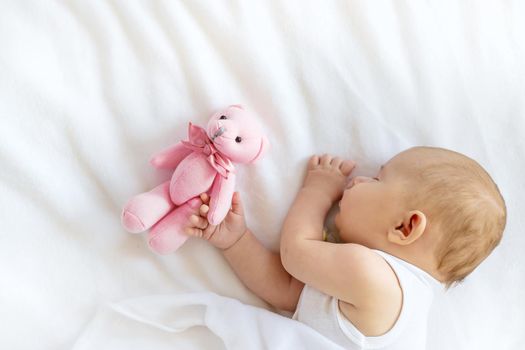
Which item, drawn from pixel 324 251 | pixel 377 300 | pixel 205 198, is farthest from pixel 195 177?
pixel 377 300

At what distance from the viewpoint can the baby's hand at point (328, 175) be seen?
1164mm

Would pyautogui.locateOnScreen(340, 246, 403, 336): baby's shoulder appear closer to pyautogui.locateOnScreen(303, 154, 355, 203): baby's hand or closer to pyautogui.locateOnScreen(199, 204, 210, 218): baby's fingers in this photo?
pyautogui.locateOnScreen(303, 154, 355, 203): baby's hand

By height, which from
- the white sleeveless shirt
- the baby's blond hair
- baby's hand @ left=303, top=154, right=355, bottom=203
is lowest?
the white sleeveless shirt

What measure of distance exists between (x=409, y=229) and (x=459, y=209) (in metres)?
0.09

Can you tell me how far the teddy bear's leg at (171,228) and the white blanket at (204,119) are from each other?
0.26ft

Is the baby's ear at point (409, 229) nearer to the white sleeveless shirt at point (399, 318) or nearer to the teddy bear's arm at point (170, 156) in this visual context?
the white sleeveless shirt at point (399, 318)

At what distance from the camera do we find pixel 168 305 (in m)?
1.14

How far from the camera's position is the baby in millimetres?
1039

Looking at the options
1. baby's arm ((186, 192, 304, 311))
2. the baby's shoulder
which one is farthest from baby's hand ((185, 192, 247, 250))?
the baby's shoulder

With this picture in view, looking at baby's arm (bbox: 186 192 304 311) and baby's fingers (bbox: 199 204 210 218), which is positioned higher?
baby's fingers (bbox: 199 204 210 218)

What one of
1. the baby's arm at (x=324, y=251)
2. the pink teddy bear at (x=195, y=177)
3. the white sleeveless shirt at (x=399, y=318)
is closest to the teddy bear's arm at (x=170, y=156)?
the pink teddy bear at (x=195, y=177)

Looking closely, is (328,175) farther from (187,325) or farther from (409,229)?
(187,325)

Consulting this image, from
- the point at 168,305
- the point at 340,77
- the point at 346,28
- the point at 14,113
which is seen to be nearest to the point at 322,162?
the point at 340,77

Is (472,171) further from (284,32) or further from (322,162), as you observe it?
(284,32)
